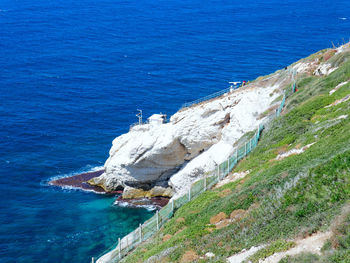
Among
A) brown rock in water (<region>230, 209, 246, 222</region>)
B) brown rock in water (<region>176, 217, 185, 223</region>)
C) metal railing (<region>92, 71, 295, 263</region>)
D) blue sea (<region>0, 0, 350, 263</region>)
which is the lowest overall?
brown rock in water (<region>230, 209, 246, 222</region>)

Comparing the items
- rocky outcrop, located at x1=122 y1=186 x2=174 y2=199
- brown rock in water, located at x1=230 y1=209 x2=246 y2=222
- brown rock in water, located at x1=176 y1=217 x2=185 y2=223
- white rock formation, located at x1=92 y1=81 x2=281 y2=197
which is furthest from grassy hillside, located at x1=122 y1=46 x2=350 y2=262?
rocky outcrop, located at x1=122 y1=186 x2=174 y2=199

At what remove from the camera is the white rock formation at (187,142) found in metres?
44.8

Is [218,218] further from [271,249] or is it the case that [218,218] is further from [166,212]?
[166,212]

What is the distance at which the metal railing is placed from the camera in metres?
29.5

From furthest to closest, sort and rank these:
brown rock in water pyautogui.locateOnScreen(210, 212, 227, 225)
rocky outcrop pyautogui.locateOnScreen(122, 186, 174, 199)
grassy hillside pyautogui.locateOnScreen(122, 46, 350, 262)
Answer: rocky outcrop pyautogui.locateOnScreen(122, 186, 174, 199), brown rock in water pyautogui.locateOnScreen(210, 212, 227, 225), grassy hillside pyautogui.locateOnScreen(122, 46, 350, 262)

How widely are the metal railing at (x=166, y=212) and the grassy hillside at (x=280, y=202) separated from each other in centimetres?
121

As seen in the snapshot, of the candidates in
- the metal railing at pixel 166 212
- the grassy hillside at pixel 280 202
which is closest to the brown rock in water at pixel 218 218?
the grassy hillside at pixel 280 202

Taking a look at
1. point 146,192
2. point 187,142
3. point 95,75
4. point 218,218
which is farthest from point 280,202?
point 95,75

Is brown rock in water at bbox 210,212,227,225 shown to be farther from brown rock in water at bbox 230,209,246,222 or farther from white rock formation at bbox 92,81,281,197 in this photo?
white rock formation at bbox 92,81,281,197

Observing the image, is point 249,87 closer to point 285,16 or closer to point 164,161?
point 164,161

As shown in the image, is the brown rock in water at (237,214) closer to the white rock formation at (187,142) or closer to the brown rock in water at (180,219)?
the brown rock in water at (180,219)

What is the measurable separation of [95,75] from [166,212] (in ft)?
211

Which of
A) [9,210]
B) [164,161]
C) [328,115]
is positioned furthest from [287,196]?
[9,210]

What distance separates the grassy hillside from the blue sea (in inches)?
690
